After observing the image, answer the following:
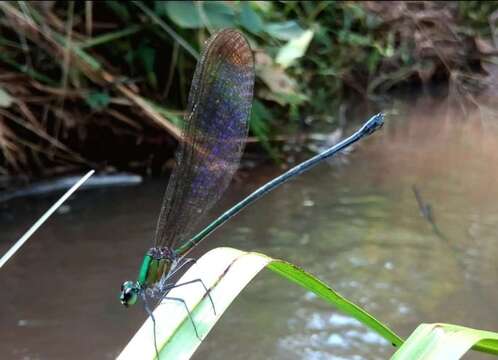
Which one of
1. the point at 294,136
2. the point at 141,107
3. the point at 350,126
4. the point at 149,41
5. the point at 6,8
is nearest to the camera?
the point at 6,8

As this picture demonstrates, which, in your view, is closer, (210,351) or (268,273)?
(210,351)

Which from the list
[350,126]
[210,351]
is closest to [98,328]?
[210,351]

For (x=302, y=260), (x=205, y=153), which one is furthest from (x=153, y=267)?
(x=302, y=260)

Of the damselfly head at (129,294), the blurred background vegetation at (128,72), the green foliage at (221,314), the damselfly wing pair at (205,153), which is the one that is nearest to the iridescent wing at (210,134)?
the damselfly wing pair at (205,153)

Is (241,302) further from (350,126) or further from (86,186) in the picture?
(350,126)

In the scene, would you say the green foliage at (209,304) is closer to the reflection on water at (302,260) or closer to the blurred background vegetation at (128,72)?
the reflection on water at (302,260)

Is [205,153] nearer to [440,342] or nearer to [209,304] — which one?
[209,304]
